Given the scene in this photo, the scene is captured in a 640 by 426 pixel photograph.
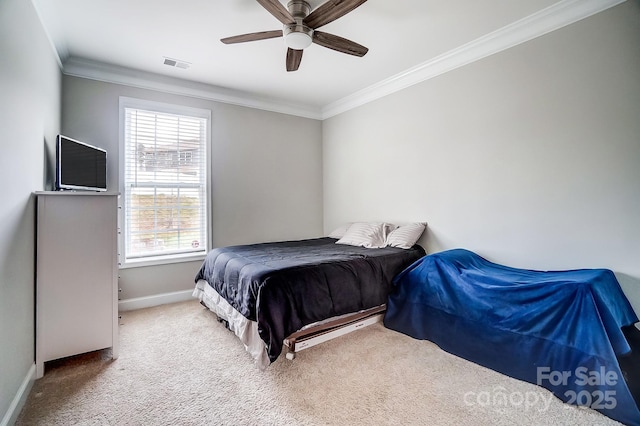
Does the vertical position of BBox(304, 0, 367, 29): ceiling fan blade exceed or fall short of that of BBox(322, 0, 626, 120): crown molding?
it falls short

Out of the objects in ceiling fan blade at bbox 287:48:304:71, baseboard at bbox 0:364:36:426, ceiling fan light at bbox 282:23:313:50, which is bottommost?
baseboard at bbox 0:364:36:426

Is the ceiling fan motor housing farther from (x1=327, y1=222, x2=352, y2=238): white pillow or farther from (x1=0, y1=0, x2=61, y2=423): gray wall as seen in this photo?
(x1=327, y1=222, x2=352, y2=238): white pillow

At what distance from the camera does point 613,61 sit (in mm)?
2146

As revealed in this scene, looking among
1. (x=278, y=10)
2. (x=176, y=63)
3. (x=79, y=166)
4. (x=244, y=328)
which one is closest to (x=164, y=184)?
(x=79, y=166)

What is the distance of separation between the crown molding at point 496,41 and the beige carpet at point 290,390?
2727 millimetres

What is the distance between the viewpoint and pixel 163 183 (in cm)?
362

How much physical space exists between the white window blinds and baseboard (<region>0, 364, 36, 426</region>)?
157 cm

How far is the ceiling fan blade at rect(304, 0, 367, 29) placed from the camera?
75.9 inches

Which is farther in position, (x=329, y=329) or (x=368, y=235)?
(x=368, y=235)

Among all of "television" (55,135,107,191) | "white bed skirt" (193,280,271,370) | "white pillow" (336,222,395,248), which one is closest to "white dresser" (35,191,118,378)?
"television" (55,135,107,191)

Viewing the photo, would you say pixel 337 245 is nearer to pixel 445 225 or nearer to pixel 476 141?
pixel 445 225

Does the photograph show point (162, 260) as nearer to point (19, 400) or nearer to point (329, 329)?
point (19, 400)

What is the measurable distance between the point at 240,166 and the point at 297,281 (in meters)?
2.36

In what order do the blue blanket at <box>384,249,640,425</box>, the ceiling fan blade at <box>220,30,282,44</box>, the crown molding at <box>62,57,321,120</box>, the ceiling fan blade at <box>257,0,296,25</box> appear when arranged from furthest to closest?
the crown molding at <box>62,57,321,120</box> → the ceiling fan blade at <box>220,30,282,44</box> → the ceiling fan blade at <box>257,0,296,25</box> → the blue blanket at <box>384,249,640,425</box>
